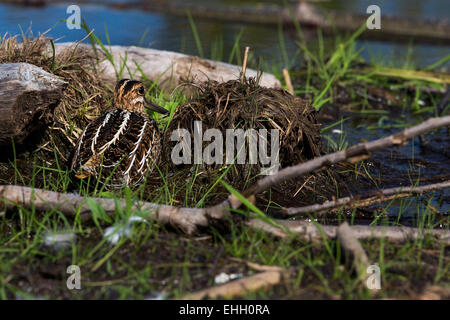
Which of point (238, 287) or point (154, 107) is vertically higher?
point (154, 107)

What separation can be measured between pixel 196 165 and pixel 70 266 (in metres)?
1.86

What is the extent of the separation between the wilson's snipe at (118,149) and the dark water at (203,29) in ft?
11.0

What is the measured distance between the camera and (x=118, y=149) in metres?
4.68

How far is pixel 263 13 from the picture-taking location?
39.5 feet

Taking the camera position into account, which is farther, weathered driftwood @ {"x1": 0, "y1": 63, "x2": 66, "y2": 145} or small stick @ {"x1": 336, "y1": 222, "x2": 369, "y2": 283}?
weathered driftwood @ {"x1": 0, "y1": 63, "x2": 66, "y2": 145}

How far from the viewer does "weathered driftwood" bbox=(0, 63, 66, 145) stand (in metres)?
4.45

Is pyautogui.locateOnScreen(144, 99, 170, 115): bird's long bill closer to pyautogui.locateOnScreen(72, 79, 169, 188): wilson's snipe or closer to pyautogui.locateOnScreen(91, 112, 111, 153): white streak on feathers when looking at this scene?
pyautogui.locateOnScreen(72, 79, 169, 188): wilson's snipe

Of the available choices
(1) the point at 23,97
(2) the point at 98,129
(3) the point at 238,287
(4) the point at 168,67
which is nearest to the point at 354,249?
(3) the point at 238,287

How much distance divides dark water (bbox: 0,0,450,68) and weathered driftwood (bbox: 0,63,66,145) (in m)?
3.34

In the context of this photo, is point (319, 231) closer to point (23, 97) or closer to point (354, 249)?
point (354, 249)

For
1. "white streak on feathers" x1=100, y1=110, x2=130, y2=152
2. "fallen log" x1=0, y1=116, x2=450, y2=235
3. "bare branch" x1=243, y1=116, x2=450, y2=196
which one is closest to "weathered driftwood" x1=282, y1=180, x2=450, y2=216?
"fallen log" x1=0, y1=116, x2=450, y2=235

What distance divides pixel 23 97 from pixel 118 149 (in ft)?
2.54
